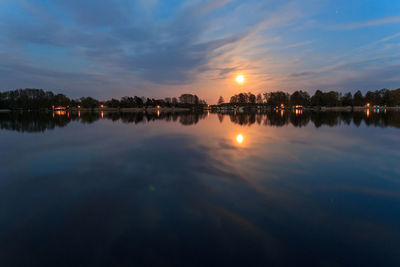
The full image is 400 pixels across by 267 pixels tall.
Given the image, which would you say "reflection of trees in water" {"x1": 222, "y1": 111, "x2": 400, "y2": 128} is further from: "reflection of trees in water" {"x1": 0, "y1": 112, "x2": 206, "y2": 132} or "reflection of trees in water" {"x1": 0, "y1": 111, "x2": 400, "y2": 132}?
"reflection of trees in water" {"x1": 0, "y1": 112, "x2": 206, "y2": 132}

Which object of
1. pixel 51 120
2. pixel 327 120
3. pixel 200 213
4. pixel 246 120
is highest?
pixel 51 120

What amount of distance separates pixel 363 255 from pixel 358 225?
1.56m

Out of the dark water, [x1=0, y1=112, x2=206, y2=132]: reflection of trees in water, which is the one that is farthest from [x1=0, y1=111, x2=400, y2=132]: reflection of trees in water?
the dark water

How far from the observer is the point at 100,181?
10750 mm

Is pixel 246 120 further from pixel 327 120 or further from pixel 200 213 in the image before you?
pixel 200 213

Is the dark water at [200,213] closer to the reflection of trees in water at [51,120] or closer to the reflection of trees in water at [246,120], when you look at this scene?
the reflection of trees in water at [246,120]

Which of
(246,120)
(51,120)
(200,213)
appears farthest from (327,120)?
(51,120)

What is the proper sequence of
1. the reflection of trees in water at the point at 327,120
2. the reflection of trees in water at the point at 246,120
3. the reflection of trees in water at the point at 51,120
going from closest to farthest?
the reflection of trees in water at the point at 51,120 < the reflection of trees in water at the point at 246,120 < the reflection of trees in water at the point at 327,120

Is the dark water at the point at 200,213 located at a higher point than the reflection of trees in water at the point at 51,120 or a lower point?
lower

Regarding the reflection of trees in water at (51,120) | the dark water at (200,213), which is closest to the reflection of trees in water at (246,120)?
the reflection of trees in water at (51,120)

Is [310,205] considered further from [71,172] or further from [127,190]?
[71,172]

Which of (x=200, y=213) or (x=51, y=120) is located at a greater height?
(x=51, y=120)

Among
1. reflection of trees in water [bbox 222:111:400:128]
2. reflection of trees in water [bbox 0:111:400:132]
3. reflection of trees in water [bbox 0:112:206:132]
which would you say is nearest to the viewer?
reflection of trees in water [bbox 0:112:206:132]

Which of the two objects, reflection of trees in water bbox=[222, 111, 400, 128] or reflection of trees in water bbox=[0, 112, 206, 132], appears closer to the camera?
reflection of trees in water bbox=[0, 112, 206, 132]
